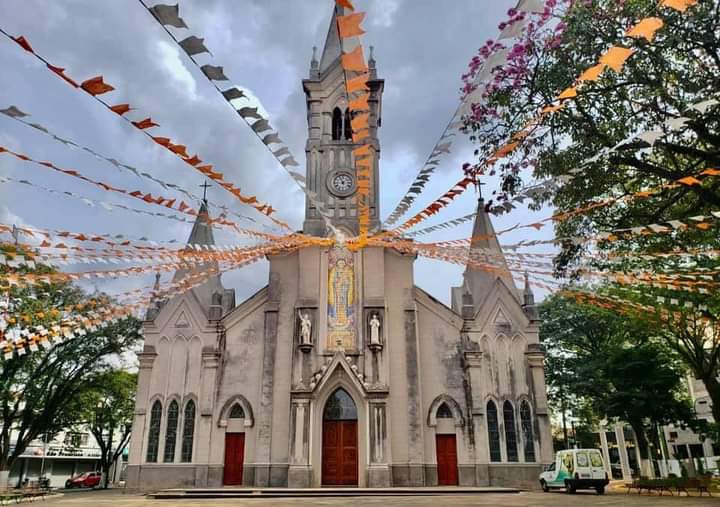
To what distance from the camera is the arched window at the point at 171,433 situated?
2372 cm

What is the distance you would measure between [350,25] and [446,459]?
21815 millimetres

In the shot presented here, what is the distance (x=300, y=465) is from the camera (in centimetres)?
2205

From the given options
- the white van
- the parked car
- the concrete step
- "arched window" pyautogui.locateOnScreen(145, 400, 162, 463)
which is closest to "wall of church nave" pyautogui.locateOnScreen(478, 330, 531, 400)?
the white van

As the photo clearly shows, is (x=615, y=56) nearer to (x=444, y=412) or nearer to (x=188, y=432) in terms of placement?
(x=444, y=412)

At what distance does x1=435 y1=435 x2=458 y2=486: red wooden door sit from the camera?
23297 mm

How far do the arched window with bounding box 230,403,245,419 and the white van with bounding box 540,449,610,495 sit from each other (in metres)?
13.0

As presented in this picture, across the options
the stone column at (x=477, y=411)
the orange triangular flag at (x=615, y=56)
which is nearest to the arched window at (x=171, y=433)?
the stone column at (x=477, y=411)

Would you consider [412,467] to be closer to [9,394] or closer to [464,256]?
[464,256]

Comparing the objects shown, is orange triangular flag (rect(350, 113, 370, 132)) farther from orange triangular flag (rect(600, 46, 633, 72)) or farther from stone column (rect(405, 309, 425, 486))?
stone column (rect(405, 309, 425, 486))

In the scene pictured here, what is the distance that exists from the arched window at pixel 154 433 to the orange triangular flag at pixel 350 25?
22.9 metres

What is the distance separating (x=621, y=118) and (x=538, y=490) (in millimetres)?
17002

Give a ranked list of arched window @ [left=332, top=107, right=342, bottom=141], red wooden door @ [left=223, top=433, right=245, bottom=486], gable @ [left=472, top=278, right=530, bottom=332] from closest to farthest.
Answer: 1. red wooden door @ [left=223, top=433, right=245, bottom=486]
2. gable @ [left=472, top=278, right=530, bottom=332]
3. arched window @ [left=332, top=107, right=342, bottom=141]

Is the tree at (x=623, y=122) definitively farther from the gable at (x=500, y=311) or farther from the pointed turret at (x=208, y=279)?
the pointed turret at (x=208, y=279)

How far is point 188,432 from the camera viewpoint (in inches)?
948
